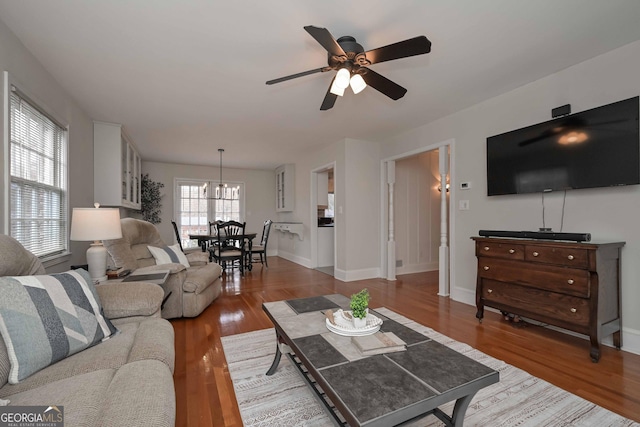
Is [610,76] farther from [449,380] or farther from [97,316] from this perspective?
[97,316]

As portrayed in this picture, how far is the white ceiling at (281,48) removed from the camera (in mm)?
1807

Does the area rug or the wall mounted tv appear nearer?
the area rug

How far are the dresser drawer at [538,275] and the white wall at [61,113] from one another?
398 cm

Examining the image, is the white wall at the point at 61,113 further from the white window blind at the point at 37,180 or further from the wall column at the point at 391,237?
the wall column at the point at 391,237

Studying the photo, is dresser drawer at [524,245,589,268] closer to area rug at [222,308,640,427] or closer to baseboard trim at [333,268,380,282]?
area rug at [222,308,640,427]

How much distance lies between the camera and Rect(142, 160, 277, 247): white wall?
685 cm

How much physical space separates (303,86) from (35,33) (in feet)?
6.70

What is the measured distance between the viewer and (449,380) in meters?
1.08

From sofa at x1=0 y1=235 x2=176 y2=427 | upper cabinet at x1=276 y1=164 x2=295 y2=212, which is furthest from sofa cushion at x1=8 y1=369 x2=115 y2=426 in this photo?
upper cabinet at x1=276 y1=164 x2=295 y2=212

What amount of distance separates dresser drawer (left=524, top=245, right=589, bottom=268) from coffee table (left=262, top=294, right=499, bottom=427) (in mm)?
1666

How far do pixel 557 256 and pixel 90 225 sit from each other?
372 centimetres

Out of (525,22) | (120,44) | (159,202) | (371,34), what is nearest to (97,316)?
(120,44)

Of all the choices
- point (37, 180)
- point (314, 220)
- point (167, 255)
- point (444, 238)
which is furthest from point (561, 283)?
point (37, 180)

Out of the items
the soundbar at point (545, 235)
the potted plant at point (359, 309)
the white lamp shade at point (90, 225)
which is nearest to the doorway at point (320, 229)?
the soundbar at point (545, 235)
